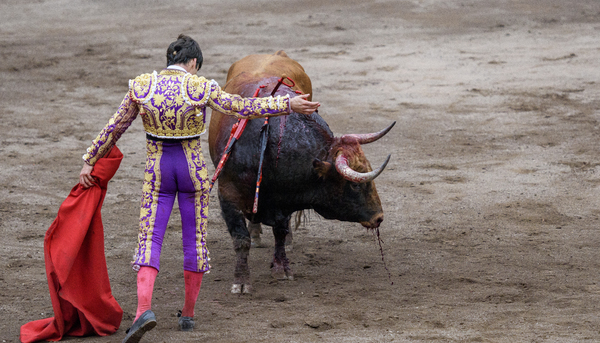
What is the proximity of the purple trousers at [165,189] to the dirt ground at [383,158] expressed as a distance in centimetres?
53

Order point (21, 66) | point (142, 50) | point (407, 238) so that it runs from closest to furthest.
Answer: point (407, 238), point (21, 66), point (142, 50)

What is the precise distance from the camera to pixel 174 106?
158 inches

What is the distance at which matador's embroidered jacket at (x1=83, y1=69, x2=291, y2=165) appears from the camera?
4.00 meters

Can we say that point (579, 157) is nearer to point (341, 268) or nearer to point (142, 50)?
point (341, 268)

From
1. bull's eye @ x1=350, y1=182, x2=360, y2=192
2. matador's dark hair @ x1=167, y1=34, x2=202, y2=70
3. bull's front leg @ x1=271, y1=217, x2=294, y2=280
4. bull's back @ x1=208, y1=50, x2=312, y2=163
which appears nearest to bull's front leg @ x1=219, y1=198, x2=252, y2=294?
bull's front leg @ x1=271, y1=217, x2=294, y2=280

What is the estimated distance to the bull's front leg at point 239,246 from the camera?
5.14 m

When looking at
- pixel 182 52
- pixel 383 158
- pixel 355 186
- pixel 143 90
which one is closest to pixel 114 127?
pixel 143 90

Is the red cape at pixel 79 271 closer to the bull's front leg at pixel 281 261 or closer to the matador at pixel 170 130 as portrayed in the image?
the matador at pixel 170 130

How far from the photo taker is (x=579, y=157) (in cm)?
802

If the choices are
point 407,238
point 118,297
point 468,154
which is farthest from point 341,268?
point 468,154

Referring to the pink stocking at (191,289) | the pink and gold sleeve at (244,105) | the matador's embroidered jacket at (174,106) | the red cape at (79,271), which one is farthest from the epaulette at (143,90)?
the pink stocking at (191,289)

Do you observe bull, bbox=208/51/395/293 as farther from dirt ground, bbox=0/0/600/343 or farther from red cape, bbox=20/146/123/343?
A: red cape, bbox=20/146/123/343

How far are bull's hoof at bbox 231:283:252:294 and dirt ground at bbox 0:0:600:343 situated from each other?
4.1 inches

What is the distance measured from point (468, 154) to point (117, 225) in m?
3.94
